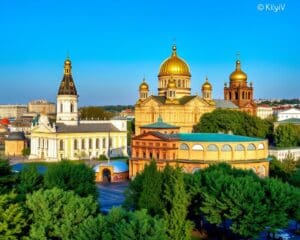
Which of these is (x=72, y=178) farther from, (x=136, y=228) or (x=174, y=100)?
(x=174, y=100)

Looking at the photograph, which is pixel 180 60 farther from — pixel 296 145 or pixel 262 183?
pixel 262 183

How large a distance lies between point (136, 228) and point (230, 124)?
61905 mm

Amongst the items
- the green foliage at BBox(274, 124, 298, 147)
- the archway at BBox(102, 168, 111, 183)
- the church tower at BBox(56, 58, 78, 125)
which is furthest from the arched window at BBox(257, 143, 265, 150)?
the church tower at BBox(56, 58, 78, 125)

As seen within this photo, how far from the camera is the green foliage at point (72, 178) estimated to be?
141 ft

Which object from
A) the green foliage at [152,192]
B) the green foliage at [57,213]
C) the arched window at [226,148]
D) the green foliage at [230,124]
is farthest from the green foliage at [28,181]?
the green foliage at [230,124]

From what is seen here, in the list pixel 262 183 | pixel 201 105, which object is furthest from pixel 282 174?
pixel 201 105

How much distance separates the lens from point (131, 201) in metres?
40.2

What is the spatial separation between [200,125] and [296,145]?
55.3 feet

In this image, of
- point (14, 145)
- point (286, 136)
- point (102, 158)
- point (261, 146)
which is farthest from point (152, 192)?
point (14, 145)

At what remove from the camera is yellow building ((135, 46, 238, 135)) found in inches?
3723

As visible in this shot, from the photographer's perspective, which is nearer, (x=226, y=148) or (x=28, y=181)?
(x=28, y=181)

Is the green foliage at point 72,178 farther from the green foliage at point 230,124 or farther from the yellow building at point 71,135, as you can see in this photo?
the green foliage at point 230,124

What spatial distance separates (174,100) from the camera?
94938mm

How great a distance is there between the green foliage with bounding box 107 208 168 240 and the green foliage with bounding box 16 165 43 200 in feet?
44.7
